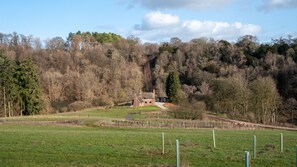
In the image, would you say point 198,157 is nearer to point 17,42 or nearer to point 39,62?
point 39,62

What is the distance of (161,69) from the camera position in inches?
5113

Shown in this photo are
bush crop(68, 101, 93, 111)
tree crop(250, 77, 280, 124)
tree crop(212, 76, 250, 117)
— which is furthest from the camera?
bush crop(68, 101, 93, 111)

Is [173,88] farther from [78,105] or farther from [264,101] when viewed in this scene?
[264,101]

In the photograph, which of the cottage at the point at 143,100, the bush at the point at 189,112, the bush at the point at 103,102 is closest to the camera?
the bush at the point at 189,112

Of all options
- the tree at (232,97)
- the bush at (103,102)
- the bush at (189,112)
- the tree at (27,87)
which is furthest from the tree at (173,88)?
the bush at (189,112)

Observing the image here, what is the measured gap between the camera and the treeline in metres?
76.5

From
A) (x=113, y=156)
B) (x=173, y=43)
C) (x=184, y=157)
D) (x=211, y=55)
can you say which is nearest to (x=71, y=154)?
(x=113, y=156)

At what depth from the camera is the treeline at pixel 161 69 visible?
251 feet

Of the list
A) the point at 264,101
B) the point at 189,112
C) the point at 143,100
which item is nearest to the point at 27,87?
the point at 143,100

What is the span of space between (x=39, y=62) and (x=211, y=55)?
183 feet

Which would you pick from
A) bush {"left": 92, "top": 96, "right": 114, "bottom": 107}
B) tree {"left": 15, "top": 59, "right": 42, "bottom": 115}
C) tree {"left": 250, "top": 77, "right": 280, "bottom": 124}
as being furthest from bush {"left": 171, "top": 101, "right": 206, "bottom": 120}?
bush {"left": 92, "top": 96, "right": 114, "bottom": 107}

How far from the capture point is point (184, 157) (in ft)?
61.0

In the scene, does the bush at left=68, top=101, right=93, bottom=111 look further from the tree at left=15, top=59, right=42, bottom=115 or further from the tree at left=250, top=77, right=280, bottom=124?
the tree at left=250, top=77, right=280, bottom=124

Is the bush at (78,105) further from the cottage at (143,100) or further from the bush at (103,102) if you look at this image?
the cottage at (143,100)
